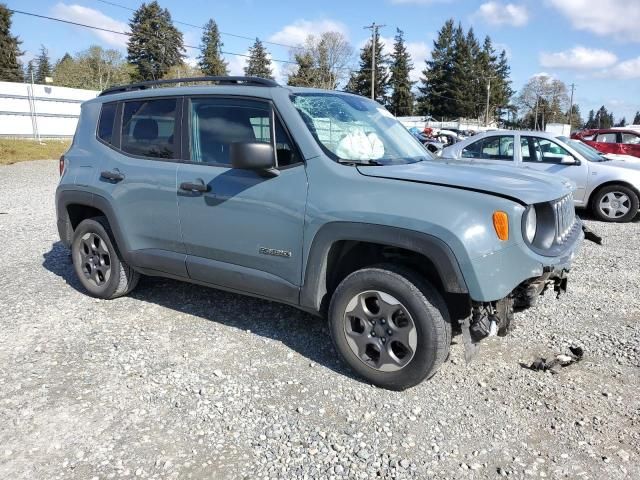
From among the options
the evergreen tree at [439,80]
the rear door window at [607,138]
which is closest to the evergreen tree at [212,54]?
the evergreen tree at [439,80]

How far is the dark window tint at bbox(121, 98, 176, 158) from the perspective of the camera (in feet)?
13.8

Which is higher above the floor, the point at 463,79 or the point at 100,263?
the point at 463,79

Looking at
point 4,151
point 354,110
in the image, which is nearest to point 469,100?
point 4,151

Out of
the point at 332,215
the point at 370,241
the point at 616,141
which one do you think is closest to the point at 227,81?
the point at 332,215

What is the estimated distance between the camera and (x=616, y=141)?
16047mm

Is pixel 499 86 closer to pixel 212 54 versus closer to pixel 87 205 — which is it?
pixel 212 54

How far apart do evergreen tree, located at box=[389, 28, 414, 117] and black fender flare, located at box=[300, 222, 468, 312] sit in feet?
256

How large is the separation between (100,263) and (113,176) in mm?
922

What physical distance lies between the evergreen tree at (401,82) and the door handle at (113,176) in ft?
252

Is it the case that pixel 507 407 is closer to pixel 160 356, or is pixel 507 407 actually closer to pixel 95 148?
pixel 160 356

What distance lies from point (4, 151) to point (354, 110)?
22812 millimetres

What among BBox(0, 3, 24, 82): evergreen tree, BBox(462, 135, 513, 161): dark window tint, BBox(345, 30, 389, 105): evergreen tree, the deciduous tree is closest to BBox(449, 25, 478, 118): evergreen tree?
BBox(345, 30, 389, 105): evergreen tree

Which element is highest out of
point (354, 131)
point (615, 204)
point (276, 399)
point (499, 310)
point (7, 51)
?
point (7, 51)

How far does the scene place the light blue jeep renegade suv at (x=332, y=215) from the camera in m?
3.00
